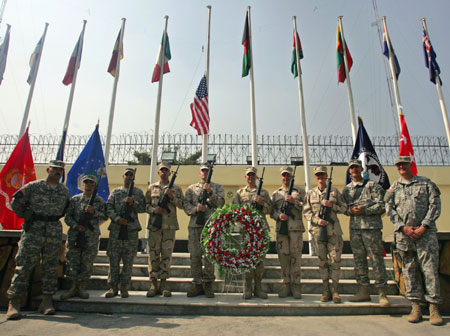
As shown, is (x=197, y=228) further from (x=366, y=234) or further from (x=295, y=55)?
(x=295, y=55)

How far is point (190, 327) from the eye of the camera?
347 centimetres

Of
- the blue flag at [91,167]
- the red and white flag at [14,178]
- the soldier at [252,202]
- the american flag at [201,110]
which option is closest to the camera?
the soldier at [252,202]

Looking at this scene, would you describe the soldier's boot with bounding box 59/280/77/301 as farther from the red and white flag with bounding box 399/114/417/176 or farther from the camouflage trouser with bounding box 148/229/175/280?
the red and white flag with bounding box 399/114/417/176

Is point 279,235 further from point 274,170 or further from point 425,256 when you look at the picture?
point 274,170

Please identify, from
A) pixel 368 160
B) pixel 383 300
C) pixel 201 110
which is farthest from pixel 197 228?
pixel 368 160

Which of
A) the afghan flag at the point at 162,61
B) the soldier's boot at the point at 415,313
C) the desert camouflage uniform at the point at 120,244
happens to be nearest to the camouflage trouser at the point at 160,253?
the desert camouflage uniform at the point at 120,244

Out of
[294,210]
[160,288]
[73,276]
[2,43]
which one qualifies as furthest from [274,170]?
[2,43]

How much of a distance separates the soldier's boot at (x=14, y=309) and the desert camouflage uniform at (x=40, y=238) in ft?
0.24

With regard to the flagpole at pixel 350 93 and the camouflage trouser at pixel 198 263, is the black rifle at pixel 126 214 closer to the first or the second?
the camouflage trouser at pixel 198 263

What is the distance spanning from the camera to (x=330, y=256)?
441cm

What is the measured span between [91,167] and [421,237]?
23.6 ft

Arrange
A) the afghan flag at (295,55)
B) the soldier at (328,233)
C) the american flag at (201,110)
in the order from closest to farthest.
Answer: the soldier at (328,233) → the american flag at (201,110) → the afghan flag at (295,55)

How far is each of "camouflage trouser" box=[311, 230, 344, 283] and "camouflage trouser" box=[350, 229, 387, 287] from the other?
0.25m

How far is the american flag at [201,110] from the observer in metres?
7.42
